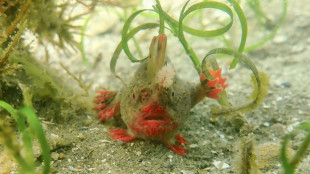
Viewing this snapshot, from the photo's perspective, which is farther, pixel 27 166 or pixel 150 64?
pixel 150 64

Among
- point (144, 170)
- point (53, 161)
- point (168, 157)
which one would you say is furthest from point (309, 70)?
point (53, 161)

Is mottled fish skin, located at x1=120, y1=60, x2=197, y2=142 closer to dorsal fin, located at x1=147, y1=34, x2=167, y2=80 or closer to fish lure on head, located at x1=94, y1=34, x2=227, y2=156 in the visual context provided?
fish lure on head, located at x1=94, y1=34, x2=227, y2=156

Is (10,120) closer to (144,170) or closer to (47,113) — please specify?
(47,113)

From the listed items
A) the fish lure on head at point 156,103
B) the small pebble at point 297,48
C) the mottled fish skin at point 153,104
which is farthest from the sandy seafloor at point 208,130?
the mottled fish skin at point 153,104

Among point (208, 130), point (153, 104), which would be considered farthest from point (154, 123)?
point (208, 130)

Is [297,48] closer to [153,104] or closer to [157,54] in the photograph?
[157,54]

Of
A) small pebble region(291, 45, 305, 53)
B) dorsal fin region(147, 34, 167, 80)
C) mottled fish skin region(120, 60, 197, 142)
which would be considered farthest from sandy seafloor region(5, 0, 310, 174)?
dorsal fin region(147, 34, 167, 80)
